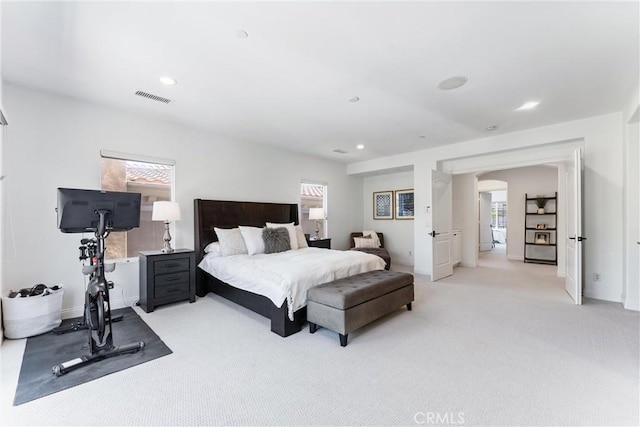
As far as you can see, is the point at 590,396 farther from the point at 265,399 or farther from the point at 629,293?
the point at 629,293

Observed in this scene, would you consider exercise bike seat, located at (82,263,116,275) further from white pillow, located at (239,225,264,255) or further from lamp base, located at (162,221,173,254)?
white pillow, located at (239,225,264,255)

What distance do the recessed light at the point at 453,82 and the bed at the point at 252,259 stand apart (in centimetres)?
230

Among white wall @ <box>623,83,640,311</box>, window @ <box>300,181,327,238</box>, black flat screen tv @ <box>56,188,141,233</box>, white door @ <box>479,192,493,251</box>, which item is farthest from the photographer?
white door @ <box>479,192,493,251</box>

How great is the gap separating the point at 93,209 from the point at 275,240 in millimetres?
2389

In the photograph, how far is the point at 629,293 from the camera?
143 inches

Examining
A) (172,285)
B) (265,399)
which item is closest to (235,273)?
(172,285)

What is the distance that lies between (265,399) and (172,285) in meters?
2.49

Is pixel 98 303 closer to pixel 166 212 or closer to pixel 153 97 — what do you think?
pixel 166 212

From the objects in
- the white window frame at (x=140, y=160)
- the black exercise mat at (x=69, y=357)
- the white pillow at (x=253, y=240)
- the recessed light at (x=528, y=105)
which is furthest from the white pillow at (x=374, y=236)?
the black exercise mat at (x=69, y=357)

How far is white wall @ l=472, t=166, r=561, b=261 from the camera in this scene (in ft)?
24.0

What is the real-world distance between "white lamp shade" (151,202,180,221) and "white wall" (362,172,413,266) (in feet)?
16.8

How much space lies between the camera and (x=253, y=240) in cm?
432

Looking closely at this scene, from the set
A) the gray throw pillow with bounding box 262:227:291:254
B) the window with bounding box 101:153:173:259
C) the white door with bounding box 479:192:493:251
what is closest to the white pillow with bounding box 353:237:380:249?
the gray throw pillow with bounding box 262:227:291:254

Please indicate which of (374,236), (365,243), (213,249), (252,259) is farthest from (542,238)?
(213,249)
